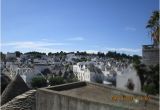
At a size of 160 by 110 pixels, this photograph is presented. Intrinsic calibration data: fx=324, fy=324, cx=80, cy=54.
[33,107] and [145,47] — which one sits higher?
[145,47]

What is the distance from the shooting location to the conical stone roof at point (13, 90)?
14.9 metres

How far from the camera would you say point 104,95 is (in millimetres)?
10336

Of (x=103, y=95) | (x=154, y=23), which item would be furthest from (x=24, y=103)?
(x=154, y=23)

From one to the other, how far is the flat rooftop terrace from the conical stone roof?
4.11 meters

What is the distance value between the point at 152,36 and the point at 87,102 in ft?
63.8

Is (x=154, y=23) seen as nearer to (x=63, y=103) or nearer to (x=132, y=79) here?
(x=132, y=79)

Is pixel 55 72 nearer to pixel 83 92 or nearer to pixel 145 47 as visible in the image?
pixel 145 47

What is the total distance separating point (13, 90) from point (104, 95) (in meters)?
6.35

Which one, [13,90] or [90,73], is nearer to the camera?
[13,90]

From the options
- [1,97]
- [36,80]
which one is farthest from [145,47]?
[36,80]

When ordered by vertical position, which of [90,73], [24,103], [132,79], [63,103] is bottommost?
[90,73]

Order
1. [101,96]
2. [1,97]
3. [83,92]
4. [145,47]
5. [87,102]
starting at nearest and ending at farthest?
[87,102] → [101,96] → [83,92] → [1,97] → [145,47]

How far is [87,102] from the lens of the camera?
8109 millimetres

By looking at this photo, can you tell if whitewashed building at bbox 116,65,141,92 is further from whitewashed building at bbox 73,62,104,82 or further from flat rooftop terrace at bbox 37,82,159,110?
whitewashed building at bbox 73,62,104,82
